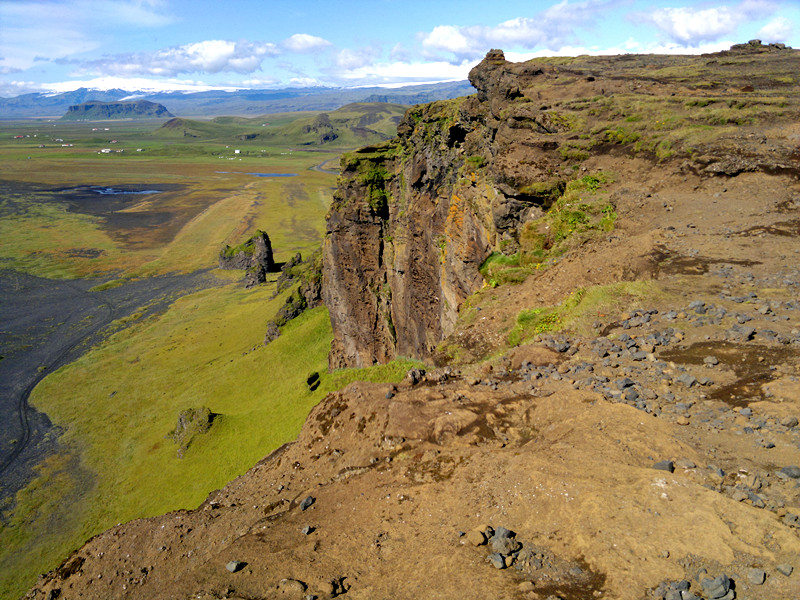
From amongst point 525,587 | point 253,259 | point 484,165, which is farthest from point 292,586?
point 253,259

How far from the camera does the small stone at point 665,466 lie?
9.03m

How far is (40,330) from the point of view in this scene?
8306 cm

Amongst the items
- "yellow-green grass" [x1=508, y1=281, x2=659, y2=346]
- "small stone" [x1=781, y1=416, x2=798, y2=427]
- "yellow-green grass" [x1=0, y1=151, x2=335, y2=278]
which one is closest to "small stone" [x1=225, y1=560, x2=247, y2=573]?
"small stone" [x1=781, y1=416, x2=798, y2=427]

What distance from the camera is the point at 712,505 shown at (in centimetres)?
784

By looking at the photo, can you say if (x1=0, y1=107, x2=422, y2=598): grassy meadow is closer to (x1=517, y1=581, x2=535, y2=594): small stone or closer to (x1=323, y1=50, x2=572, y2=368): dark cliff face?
(x1=323, y1=50, x2=572, y2=368): dark cliff face

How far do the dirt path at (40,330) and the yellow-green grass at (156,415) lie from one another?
2.41 m

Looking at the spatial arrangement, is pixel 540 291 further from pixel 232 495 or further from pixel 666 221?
pixel 232 495

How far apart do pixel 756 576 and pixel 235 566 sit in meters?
9.22

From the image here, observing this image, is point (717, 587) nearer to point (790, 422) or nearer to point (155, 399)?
point (790, 422)

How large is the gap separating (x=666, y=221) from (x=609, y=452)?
16.6 m

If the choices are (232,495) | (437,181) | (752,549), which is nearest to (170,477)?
(232,495)

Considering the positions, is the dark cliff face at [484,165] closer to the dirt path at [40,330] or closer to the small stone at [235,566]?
the small stone at [235,566]

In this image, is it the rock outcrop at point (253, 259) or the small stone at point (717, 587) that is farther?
the rock outcrop at point (253, 259)

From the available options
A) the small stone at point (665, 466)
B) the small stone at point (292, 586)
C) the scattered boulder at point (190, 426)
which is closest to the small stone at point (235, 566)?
the small stone at point (292, 586)
